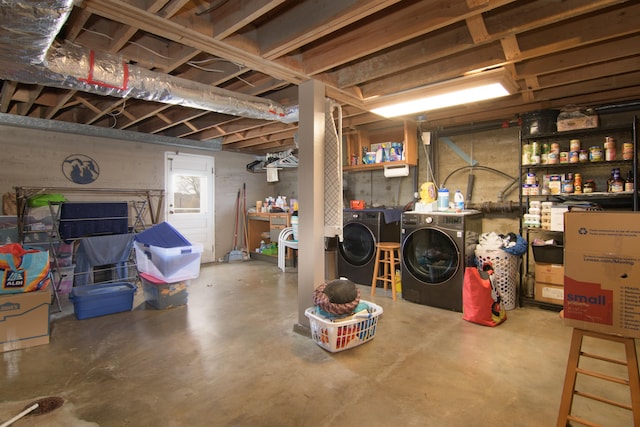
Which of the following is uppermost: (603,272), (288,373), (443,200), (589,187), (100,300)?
(589,187)

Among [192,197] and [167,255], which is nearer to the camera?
[167,255]

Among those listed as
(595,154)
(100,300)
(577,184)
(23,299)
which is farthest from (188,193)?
(595,154)

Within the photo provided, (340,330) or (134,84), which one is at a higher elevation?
(134,84)

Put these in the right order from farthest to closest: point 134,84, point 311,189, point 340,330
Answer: point 311,189, point 134,84, point 340,330

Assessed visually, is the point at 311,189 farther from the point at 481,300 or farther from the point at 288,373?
the point at 481,300

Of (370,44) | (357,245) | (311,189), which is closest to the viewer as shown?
(370,44)

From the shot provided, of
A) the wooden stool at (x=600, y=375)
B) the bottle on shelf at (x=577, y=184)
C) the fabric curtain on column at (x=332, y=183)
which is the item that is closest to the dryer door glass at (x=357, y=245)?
the fabric curtain on column at (x=332, y=183)

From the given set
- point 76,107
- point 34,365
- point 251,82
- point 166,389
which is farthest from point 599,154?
point 76,107

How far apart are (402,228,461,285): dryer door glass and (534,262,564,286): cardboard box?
884 mm

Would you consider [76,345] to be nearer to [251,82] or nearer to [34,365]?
[34,365]

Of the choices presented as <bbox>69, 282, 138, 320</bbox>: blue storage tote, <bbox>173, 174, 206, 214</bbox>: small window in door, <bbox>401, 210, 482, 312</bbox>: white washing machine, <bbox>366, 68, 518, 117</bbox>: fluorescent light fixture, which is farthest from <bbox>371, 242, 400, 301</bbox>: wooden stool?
<bbox>173, 174, 206, 214</bbox>: small window in door

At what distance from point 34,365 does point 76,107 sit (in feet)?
11.4

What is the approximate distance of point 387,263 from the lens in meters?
4.23

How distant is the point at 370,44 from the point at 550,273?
9.62 ft
